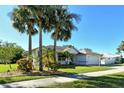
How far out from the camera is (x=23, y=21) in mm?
20906

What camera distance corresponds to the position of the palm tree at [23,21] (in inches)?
750

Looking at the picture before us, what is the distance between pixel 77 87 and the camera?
11531 mm

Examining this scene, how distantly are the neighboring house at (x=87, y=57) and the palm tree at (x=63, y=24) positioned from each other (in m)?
14.0

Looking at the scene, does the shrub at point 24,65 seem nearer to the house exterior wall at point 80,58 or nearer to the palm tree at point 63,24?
the palm tree at point 63,24

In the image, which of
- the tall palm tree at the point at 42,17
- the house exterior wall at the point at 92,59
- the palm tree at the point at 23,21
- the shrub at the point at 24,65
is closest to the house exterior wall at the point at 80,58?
the house exterior wall at the point at 92,59

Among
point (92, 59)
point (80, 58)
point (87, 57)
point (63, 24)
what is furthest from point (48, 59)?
point (92, 59)

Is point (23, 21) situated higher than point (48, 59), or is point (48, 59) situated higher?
point (23, 21)

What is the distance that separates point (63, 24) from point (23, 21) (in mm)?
3270

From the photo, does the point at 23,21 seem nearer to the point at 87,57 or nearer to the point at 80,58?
the point at 80,58
